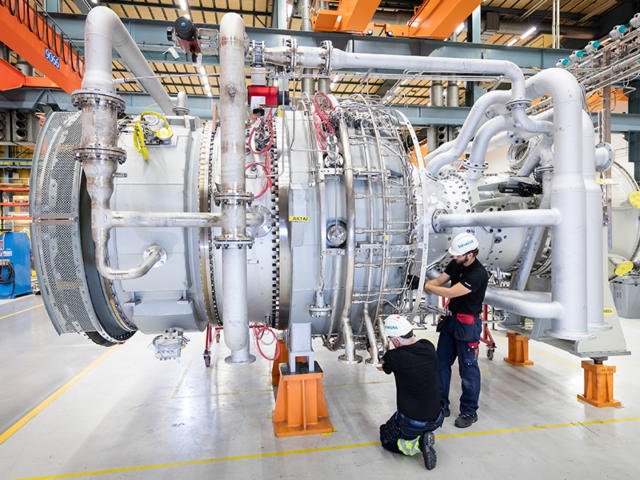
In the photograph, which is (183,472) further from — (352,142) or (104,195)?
(352,142)

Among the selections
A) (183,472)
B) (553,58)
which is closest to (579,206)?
(183,472)

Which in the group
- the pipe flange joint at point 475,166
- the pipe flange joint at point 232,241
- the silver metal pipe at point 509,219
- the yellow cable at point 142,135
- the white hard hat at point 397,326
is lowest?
the white hard hat at point 397,326

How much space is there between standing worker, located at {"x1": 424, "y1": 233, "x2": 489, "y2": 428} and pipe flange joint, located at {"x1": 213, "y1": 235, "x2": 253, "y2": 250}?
6.11 ft

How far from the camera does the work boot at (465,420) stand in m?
3.61

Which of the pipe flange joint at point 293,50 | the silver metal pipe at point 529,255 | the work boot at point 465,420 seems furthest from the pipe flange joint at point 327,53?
the work boot at point 465,420

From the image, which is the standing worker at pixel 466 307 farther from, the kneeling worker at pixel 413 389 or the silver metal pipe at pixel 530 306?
the kneeling worker at pixel 413 389

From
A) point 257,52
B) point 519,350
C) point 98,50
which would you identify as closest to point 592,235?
point 519,350

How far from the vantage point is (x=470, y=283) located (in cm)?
352

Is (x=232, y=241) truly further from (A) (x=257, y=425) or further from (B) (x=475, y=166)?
(B) (x=475, y=166)

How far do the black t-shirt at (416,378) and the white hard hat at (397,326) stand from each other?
0.14 meters

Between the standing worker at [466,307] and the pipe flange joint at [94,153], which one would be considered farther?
the standing worker at [466,307]

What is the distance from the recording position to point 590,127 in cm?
324

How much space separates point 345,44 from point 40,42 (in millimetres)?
4725

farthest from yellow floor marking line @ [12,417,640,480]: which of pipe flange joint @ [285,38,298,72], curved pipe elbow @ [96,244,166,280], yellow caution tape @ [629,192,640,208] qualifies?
pipe flange joint @ [285,38,298,72]
